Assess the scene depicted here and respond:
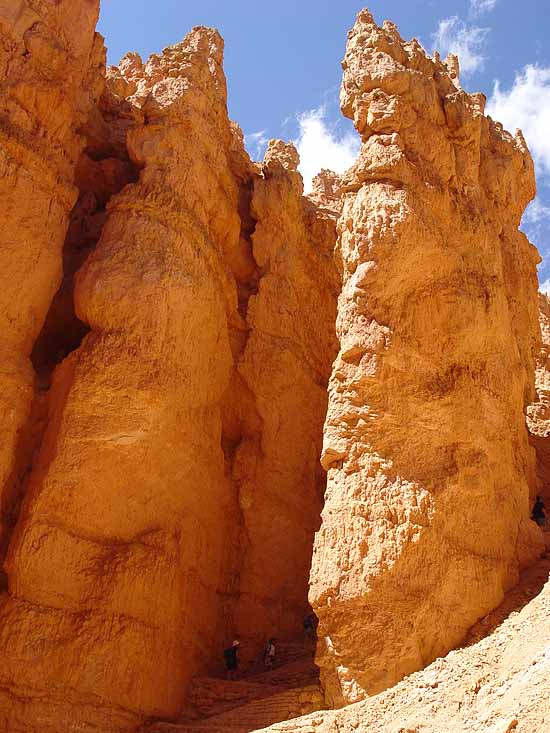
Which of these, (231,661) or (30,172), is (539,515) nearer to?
(231,661)

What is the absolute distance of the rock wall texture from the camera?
14.6 metres

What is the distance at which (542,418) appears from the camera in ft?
58.6

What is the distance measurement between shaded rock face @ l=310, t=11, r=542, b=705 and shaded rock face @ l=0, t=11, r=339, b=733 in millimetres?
2804

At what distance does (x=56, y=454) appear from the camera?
450 inches

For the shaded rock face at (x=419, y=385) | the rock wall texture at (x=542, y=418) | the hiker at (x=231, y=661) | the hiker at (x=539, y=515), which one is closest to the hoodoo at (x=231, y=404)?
the shaded rock face at (x=419, y=385)

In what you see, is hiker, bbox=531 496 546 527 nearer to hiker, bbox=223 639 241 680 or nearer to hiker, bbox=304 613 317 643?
hiker, bbox=304 613 317 643

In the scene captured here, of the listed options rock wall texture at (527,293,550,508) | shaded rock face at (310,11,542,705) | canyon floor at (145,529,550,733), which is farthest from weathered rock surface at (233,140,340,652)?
rock wall texture at (527,293,550,508)

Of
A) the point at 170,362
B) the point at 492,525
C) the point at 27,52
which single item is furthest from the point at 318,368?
the point at 27,52

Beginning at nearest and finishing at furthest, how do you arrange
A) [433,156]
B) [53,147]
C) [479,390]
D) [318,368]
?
[479,390], [433,156], [53,147], [318,368]

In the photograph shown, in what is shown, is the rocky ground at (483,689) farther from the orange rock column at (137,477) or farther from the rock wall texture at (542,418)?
the rock wall texture at (542,418)

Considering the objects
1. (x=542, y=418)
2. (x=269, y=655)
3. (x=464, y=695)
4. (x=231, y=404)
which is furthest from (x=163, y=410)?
(x=542, y=418)

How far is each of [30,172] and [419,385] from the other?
7.09m

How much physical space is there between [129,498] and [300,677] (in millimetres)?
3694

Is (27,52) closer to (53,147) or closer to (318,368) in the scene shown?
(53,147)
